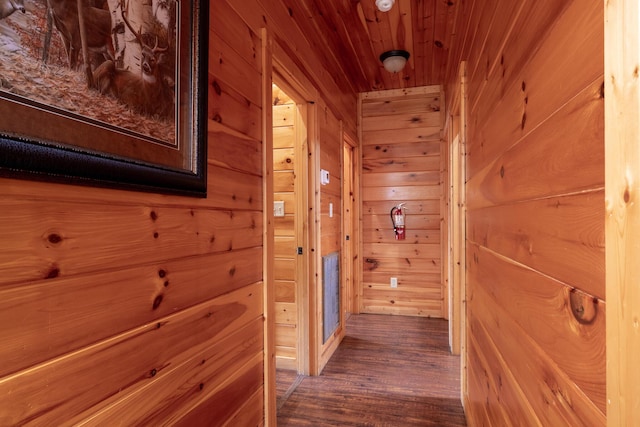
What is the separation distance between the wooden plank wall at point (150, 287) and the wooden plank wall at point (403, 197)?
8.27 feet

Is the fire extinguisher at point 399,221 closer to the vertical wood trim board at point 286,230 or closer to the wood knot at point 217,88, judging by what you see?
the vertical wood trim board at point 286,230

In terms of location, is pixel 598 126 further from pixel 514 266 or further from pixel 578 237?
pixel 514 266

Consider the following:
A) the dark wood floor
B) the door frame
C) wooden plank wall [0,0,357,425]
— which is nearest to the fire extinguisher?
the dark wood floor

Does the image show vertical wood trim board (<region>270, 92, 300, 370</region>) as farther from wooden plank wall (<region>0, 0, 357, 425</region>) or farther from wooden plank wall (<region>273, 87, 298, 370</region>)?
wooden plank wall (<region>0, 0, 357, 425</region>)

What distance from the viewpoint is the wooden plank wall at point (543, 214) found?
60 centimetres

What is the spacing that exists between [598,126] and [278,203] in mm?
2188

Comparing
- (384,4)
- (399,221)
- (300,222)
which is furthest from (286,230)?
(399,221)

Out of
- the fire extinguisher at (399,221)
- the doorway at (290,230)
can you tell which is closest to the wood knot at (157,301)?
the doorway at (290,230)

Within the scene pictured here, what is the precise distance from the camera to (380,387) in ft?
7.88

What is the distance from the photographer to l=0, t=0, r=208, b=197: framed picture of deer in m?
0.62

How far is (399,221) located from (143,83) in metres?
3.34

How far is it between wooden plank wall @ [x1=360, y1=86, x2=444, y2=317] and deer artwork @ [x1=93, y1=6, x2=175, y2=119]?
3294mm

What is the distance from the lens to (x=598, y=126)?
1.85 feet

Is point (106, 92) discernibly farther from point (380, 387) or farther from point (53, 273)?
point (380, 387)
